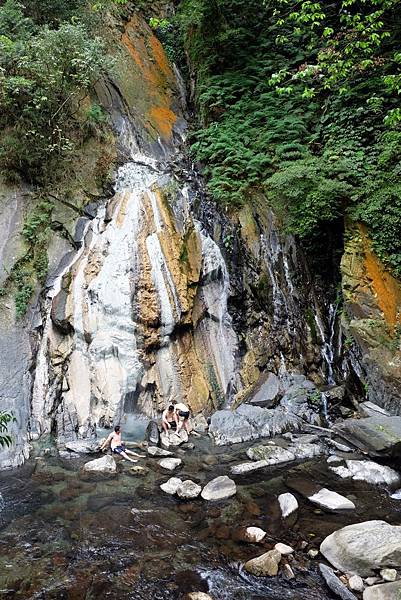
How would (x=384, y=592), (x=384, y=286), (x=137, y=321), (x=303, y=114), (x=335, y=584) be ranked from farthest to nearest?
(x=303, y=114) < (x=137, y=321) < (x=384, y=286) < (x=335, y=584) < (x=384, y=592)

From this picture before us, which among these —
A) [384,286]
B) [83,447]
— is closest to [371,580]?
[83,447]

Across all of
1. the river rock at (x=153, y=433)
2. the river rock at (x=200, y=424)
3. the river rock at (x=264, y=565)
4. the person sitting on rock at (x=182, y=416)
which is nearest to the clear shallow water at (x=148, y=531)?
the river rock at (x=264, y=565)

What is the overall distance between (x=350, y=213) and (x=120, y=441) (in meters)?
6.86

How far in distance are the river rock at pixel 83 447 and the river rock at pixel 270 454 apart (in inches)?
110

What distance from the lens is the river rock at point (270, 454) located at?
717cm

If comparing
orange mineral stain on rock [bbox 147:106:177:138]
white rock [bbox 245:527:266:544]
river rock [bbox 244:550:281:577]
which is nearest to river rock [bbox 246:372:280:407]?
white rock [bbox 245:527:266:544]

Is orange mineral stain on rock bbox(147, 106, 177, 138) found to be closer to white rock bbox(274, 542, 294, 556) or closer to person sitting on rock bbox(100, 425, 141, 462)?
person sitting on rock bbox(100, 425, 141, 462)

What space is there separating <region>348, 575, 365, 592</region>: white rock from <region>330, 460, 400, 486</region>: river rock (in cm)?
250

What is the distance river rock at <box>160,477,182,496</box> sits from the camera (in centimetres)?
620

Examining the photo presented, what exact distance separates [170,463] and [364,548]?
3.52 meters

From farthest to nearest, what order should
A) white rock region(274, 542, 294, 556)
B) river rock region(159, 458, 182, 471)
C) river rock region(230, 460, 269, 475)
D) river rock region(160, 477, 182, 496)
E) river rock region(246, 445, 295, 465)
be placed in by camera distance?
1. river rock region(246, 445, 295, 465)
2. river rock region(159, 458, 182, 471)
3. river rock region(230, 460, 269, 475)
4. river rock region(160, 477, 182, 496)
5. white rock region(274, 542, 294, 556)

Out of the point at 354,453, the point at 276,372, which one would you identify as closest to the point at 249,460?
the point at 354,453

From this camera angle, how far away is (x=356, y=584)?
4.02 m

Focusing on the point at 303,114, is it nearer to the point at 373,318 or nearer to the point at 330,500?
the point at 373,318
